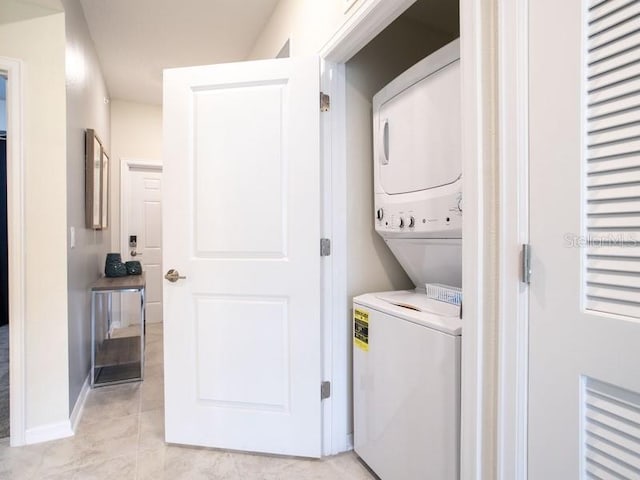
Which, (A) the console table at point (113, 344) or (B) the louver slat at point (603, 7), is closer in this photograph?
(B) the louver slat at point (603, 7)

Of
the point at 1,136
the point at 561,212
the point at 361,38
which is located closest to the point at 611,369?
the point at 561,212

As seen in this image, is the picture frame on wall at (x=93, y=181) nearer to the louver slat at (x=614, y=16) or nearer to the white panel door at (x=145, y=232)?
the white panel door at (x=145, y=232)

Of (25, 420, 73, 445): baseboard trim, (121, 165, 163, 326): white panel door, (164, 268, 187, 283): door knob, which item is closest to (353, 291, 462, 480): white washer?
(164, 268, 187, 283): door knob

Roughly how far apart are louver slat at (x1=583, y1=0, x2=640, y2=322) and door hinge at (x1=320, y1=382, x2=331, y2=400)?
1.18 meters

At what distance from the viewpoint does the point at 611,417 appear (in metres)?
0.67

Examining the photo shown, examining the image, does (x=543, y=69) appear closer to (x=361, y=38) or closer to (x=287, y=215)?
(x=361, y=38)

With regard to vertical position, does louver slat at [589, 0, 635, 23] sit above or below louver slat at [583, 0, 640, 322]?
above

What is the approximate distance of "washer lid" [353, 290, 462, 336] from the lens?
115cm

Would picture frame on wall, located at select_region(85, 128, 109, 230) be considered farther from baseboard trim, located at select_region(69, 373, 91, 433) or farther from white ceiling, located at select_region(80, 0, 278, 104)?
baseboard trim, located at select_region(69, 373, 91, 433)

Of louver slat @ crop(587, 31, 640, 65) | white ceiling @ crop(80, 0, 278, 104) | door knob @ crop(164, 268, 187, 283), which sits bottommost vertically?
door knob @ crop(164, 268, 187, 283)

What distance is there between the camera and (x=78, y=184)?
224 cm

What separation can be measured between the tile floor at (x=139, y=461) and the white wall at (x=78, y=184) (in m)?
0.27

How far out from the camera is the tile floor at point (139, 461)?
1602mm

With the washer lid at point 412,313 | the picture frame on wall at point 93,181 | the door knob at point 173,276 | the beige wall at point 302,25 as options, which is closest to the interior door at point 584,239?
the washer lid at point 412,313
